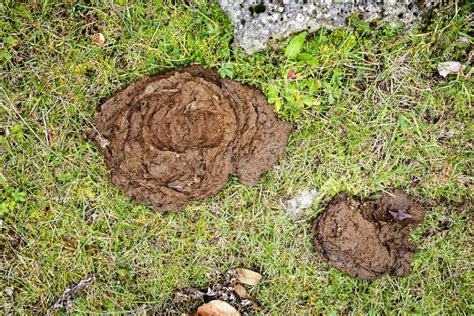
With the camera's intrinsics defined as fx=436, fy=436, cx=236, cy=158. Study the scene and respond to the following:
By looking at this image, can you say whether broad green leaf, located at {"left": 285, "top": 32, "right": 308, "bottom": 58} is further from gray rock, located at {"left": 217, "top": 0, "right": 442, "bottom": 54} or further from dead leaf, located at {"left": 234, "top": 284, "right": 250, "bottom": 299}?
dead leaf, located at {"left": 234, "top": 284, "right": 250, "bottom": 299}

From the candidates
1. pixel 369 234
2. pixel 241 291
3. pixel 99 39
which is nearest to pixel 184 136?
pixel 99 39

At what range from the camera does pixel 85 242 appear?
11.4ft

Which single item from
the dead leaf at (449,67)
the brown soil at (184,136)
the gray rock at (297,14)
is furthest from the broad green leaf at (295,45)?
the dead leaf at (449,67)

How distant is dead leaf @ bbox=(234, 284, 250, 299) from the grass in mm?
84

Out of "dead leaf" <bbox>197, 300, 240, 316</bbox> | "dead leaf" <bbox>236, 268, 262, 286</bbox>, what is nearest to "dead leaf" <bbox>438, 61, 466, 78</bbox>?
"dead leaf" <bbox>236, 268, 262, 286</bbox>

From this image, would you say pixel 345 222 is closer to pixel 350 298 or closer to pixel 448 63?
pixel 350 298

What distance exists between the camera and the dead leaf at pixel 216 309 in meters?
3.38

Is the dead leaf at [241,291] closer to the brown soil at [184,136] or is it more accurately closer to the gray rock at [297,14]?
the brown soil at [184,136]

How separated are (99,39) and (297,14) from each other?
152cm

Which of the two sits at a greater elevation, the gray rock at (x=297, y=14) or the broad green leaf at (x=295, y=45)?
the gray rock at (x=297, y=14)

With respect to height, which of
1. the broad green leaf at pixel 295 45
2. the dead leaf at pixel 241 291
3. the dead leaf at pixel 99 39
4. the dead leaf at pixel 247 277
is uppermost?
the dead leaf at pixel 99 39

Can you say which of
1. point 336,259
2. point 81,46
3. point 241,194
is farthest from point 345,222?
point 81,46

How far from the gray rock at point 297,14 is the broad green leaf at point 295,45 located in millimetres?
51

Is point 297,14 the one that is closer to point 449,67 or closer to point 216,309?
point 449,67
